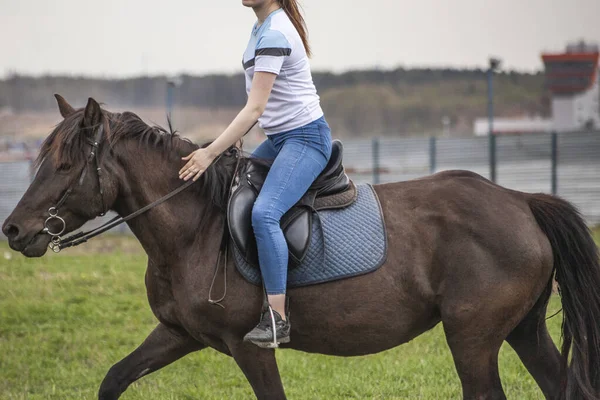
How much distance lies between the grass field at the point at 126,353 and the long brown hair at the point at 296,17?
3.10 meters

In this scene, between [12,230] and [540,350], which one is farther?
[540,350]

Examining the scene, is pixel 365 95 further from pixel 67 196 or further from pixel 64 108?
pixel 67 196

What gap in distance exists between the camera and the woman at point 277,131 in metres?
4.70

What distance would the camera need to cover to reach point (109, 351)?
8.38 m

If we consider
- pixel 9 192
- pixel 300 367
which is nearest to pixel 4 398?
Result: pixel 300 367

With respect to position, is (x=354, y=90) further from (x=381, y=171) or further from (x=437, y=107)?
(x=381, y=171)

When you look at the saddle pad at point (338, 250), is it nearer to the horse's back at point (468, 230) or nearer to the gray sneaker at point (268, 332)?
the horse's back at point (468, 230)

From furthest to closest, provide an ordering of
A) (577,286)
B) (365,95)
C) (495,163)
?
(365,95)
(495,163)
(577,286)

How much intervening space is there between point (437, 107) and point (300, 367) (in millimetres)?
29028

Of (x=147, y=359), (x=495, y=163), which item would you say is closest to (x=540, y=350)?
(x=147, y=359)

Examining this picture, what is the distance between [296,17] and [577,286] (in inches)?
98.0

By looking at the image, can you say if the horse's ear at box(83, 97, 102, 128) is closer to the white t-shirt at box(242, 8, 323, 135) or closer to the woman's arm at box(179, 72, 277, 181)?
the woman's arm at box(179, 72, 277, 181)

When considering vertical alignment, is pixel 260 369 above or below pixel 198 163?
below

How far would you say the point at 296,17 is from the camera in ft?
16.3
